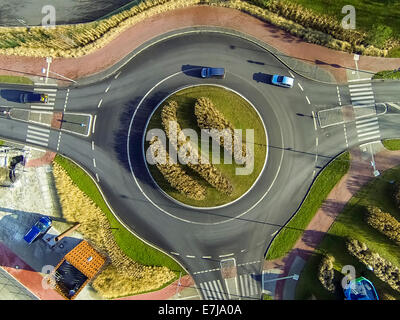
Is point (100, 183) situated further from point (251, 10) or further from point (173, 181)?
point (251, 10)

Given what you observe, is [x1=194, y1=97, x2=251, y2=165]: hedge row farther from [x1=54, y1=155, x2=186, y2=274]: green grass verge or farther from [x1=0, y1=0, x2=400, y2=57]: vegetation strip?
[x1=54, y1=155, x2=186, y2=274]: green grass verge

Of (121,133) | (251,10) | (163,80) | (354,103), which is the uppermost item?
(251,10)

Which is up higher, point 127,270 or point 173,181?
point 173,181

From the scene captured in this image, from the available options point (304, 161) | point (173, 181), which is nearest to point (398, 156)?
point (304, 161)

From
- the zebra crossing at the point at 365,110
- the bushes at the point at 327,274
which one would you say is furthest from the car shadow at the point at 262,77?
the bushes at the point at 327,274

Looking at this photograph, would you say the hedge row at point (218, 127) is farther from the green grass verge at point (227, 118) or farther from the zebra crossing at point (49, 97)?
the zebra crossing at point (49, 97)

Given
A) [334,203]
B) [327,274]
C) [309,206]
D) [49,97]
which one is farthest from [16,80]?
[327,274]

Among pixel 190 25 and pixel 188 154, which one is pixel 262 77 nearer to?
pixel 190 25

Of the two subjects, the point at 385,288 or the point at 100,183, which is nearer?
the point at 385,288
